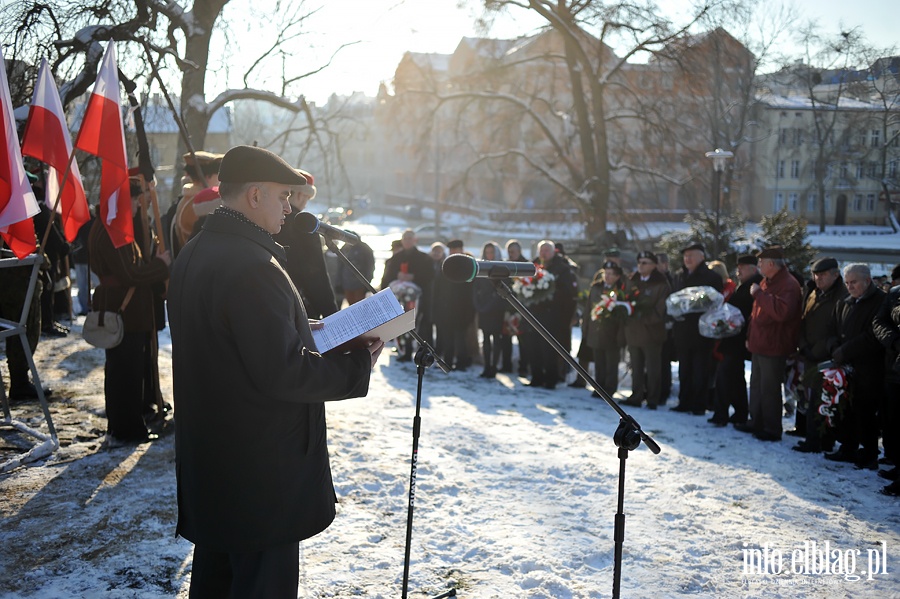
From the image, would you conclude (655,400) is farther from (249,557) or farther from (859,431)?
(249,557)

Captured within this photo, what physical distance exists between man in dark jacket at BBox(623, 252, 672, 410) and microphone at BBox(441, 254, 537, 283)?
259 inches

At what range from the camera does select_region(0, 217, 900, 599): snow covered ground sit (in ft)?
14.6

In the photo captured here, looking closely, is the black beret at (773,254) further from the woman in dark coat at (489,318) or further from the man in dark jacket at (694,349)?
the woman in dark coat at (489,318)

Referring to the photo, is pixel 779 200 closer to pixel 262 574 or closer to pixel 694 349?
→ pixel 694 349

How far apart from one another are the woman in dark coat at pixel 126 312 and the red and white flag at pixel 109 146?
0.70ft

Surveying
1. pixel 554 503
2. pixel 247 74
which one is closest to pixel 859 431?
pixel 554 503

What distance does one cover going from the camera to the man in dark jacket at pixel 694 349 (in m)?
9.30

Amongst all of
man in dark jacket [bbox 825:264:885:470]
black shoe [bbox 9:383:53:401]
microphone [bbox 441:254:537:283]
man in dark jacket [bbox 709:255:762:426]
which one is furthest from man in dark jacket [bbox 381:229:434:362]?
microphone [bbox 441:254:537:283]

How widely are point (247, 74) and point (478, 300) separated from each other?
22.9 feet

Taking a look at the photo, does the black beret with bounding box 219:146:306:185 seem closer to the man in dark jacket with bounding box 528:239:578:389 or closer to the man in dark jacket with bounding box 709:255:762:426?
the man in dark jacket with bounding box 709:255:762:426

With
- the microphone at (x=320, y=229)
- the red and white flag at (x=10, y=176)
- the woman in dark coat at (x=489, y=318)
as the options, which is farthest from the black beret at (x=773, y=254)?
the red and white flag at (x=10, y=176)

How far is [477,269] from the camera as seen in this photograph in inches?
127

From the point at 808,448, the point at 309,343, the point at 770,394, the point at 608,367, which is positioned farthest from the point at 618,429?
the point at 608,367

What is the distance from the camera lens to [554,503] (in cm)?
589
